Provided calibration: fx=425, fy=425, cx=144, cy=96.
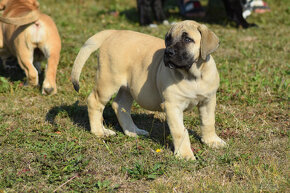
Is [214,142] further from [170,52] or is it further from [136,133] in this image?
[170,52]

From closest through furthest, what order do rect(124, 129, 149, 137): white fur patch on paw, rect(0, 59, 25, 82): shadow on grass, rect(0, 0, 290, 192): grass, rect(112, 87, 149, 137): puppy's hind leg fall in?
rect(0, 0, 290, 192): grass
rect(124, 129, 149, 137): white fur patch on paw
rect(112, 87, 149, 137): puppy's hind leg
rect(0, 59, 25, 82): shadow on grass

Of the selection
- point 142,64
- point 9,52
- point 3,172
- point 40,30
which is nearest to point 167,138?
point 142,64

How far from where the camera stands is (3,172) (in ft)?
11.9

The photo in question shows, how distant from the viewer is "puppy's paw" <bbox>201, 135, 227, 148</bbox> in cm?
408

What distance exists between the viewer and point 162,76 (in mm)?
3822

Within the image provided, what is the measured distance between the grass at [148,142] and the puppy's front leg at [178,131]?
11cm

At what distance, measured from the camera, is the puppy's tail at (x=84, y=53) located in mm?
4367

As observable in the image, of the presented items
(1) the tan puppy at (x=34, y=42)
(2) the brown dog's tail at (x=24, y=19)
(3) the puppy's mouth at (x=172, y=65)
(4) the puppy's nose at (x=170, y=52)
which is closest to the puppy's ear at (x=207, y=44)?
(3) the puppy's mouth at (x=172, y=65)

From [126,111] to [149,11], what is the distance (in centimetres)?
493

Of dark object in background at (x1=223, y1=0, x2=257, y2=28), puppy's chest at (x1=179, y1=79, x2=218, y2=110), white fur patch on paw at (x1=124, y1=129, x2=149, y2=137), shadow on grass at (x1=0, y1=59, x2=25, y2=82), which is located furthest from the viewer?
dark object in background at (x1=223, y1=0, x2=257, y2=28)

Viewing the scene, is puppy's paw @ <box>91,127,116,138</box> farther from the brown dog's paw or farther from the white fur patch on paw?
the brown dog's paw

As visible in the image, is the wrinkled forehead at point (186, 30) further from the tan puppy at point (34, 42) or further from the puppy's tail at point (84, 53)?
the tan puppy at point (34, 42)

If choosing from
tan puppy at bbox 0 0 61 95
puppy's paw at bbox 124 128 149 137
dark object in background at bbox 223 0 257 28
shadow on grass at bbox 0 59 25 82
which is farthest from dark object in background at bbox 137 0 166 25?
puppy's paw at bbox 124 128 149 137

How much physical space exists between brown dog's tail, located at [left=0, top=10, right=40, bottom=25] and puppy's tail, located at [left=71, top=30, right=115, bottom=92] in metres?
1.48
